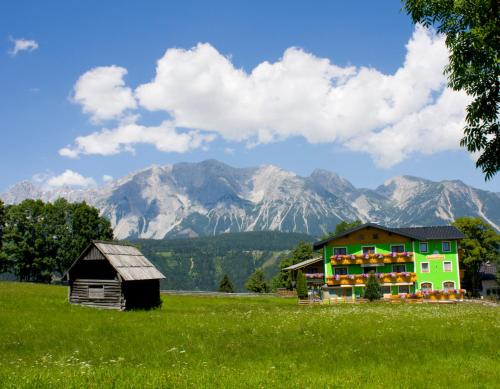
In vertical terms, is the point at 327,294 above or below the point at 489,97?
below

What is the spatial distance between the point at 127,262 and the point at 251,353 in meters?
30.4

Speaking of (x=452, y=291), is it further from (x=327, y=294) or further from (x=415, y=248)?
(x=327, y=294)

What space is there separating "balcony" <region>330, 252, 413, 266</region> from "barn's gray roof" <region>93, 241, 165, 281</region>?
29.7 meters

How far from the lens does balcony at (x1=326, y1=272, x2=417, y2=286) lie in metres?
65.9

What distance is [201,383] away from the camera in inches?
476

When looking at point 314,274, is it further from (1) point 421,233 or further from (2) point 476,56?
(2) point 476,56

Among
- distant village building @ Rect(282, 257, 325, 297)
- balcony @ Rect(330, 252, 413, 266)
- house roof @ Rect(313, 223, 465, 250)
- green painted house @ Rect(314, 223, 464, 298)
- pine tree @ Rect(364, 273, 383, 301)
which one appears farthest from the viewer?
distant village building @ Rect(282, 257, 325, 297)

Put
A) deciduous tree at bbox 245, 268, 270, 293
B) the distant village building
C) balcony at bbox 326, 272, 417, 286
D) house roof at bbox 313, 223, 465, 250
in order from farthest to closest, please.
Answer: deciduous tree at bbox 245, 268, 270, 293, the distant village building, house roof at bbox 313, 223, 465, 250, balcony at bbox 326, 272, 417, 286

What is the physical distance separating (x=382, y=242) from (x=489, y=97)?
189 ft

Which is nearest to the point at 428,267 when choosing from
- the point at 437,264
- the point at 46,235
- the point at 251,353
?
the point at 437,264

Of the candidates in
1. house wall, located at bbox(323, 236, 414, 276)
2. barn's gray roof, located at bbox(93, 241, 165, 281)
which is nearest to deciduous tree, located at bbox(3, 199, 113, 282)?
barn's gray roof, located at bbox(93, 241, 165, 281)

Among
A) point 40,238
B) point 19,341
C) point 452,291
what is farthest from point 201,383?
point 40,238

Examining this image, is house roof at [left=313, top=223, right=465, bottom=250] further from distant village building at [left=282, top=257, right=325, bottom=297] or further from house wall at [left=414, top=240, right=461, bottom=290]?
distant village building at [left=282, top=257, right=325, bottom=297]

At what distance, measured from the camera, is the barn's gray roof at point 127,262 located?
146 feet
